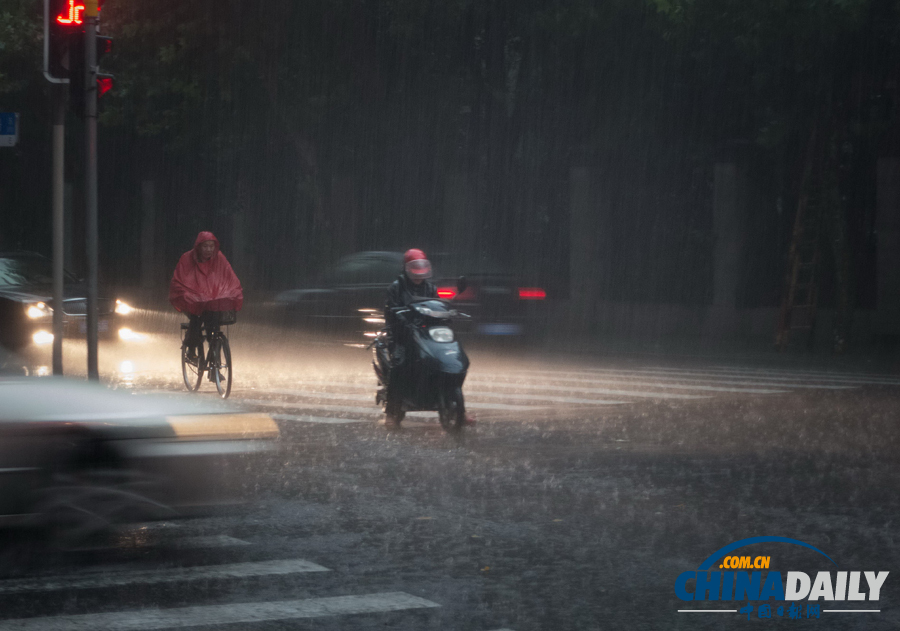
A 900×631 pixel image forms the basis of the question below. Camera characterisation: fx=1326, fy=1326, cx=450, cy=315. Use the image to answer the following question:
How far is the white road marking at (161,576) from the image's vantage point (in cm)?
601

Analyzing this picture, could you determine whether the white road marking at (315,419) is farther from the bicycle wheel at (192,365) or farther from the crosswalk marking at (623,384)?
the crosswalk marking at (623,384)

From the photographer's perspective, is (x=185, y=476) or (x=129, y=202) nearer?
(x=185, y=476)

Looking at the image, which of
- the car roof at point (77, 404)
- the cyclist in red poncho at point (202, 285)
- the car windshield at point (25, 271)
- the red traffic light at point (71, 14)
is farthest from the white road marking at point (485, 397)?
the car roof at point (77, 404)

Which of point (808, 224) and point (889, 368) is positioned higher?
point (808, 224)

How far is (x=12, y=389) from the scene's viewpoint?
6.41 m

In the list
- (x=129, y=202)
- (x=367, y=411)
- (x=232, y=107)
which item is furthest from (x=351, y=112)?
(x=367, y=411)

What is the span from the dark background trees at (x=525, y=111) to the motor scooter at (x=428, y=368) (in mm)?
10573

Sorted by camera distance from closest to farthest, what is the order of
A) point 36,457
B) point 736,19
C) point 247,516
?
point 36,457 < point 247,516 < point 736,19

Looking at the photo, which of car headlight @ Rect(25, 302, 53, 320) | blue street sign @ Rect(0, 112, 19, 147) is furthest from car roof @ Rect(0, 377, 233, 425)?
car headlight @ Rect(25, 302, 53, 320)

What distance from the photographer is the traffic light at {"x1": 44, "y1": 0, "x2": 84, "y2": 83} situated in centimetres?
1280

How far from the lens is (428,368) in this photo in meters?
11.3

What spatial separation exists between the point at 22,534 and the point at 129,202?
3928 centimetres

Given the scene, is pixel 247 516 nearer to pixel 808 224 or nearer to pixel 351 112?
pixel 808 224

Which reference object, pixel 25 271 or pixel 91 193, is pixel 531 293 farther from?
pixel 91 193
